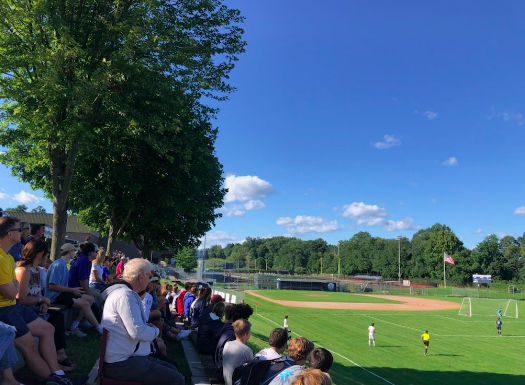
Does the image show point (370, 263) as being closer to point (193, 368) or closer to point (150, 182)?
point (150, 182)

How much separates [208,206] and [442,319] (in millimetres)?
30270

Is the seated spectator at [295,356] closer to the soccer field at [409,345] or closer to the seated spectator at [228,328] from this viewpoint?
the seated spectator at [228,328]

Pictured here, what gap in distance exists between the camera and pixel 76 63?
13250 millimetres

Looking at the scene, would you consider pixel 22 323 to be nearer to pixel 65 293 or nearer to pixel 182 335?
pixel 65 293

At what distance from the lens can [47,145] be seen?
43.1 ft

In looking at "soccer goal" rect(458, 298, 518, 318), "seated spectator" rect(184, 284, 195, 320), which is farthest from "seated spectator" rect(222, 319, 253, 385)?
"soccer goal" rect(458, 298, 518, 318)

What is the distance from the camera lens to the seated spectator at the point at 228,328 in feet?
18.8

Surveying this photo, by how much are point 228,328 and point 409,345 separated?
1007 inches

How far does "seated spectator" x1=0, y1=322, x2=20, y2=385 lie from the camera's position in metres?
3.85

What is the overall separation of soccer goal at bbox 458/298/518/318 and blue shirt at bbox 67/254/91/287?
50424mm

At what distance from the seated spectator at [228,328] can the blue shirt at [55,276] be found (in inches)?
113

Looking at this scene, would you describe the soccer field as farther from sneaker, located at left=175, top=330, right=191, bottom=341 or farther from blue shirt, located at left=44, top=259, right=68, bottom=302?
blue shirt, located at left=44, top=259, right=68, bottom=302

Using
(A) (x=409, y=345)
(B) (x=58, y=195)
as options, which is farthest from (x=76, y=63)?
(A) (x=409, y=345)

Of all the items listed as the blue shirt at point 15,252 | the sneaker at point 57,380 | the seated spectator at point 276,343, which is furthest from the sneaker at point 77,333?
the seated spectator at point 276,343
